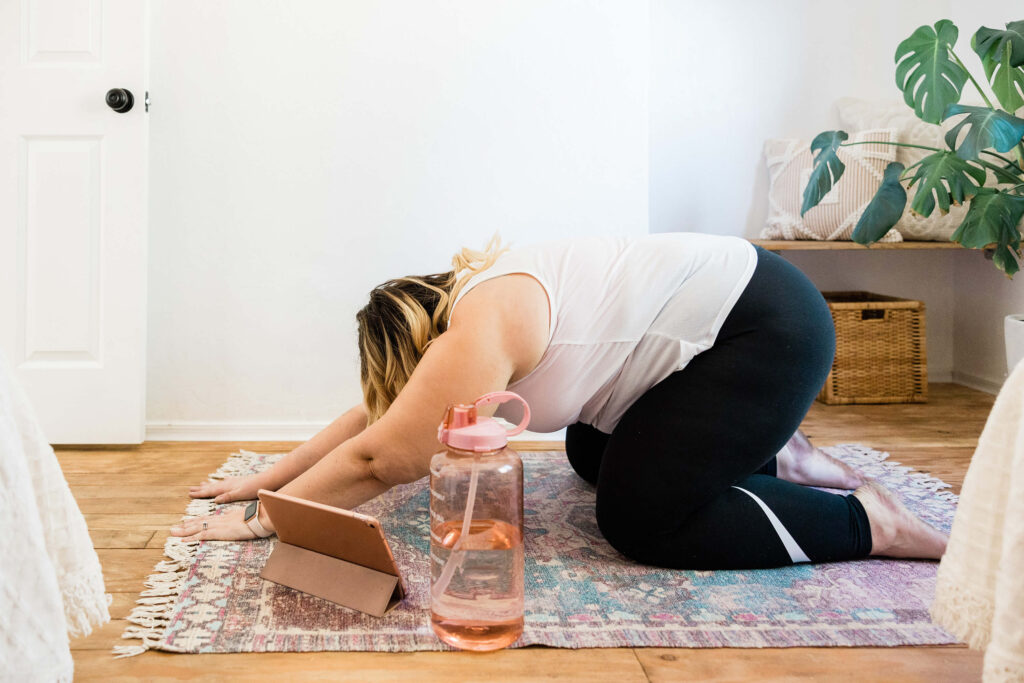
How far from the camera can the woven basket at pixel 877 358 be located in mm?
2865

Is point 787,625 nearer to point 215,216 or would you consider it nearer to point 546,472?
point 546,472

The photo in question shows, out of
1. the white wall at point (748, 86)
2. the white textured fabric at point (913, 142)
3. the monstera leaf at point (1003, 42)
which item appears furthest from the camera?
the white wall at point (748, 86)

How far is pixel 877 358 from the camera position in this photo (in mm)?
2879

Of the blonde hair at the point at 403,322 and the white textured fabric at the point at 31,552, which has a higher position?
the blonde hair at the point at 403,322

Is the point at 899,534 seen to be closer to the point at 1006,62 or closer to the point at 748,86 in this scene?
the point at 1006,62

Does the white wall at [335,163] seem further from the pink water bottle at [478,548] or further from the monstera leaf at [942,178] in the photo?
the pink water bottle at [478,548]

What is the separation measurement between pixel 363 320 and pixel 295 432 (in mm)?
1171

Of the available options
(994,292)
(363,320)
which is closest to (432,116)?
(363,320)

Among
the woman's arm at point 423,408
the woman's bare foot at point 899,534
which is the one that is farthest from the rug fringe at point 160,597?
the woman's bare foot at point 899,534

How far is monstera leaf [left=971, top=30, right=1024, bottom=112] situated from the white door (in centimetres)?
214

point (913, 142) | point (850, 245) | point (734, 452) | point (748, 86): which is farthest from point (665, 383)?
point (748, 86)

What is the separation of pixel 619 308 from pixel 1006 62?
1606 mm

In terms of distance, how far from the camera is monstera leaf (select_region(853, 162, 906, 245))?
234cm

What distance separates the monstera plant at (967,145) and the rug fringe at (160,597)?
75.4 inches
